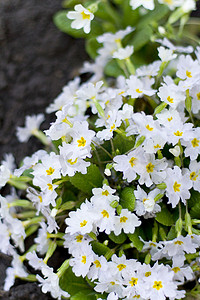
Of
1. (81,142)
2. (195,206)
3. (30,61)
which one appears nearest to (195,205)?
(195,206)

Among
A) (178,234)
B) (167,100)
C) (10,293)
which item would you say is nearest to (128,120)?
(167,100)

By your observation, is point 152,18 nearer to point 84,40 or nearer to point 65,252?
point 84,40

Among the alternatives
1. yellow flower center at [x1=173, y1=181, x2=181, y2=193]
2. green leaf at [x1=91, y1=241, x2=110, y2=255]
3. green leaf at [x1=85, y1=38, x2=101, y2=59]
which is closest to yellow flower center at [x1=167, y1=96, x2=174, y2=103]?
yellow flower center at [x1=173, y1=181, x2=181, y2=193]

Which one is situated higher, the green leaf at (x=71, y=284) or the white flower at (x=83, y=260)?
the white flower at (x=83, y=260)

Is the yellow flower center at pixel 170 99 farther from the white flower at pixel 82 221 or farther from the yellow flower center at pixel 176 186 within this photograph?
the white flower at pixel 82 221

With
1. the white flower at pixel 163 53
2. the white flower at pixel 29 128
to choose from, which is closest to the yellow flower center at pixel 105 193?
the white flower at pixel 163 53

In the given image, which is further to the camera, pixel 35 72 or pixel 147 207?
pixel 35 72

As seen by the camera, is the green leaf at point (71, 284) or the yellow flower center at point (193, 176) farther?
the green leaf at point (71, 284)
